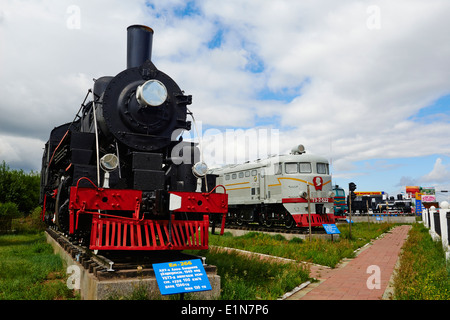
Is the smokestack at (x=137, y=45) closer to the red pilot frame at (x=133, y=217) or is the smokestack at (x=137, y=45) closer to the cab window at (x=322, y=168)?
the red pilot frame at (x=133, y=217)

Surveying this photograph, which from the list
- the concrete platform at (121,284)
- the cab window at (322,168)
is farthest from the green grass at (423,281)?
the cab window at (322,168)

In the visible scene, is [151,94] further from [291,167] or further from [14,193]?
[14,193]

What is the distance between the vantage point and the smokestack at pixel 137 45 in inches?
322

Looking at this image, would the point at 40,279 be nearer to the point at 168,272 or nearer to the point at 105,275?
the point at 105,275

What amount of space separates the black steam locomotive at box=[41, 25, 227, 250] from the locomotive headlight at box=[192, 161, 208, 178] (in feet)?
0.07

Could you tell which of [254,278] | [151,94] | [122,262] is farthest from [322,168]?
[122,262]

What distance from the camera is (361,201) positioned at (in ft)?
164

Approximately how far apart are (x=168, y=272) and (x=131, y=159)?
2864 mm

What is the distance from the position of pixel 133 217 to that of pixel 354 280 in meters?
5.22

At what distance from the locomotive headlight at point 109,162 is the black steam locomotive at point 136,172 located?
0.02m

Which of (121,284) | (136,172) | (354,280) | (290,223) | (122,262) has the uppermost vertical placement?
(136,172)

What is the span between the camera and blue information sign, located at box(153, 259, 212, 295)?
475 cm

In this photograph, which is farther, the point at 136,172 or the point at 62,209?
the point at 62,209

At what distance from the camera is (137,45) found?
27.0 feet
